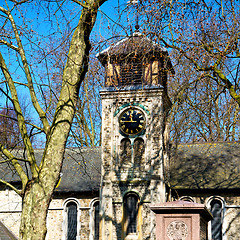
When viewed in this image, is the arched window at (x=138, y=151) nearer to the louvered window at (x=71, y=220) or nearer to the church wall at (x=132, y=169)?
the church wall at (x=132, y=169)

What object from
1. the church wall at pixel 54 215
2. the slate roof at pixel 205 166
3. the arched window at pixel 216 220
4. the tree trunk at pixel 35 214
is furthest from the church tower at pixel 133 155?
the tree trunk at pixel 35 214

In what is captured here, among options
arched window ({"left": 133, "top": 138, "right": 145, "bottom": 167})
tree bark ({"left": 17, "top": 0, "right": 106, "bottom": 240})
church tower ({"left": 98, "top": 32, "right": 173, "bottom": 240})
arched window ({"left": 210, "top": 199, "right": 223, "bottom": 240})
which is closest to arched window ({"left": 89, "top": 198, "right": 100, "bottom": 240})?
church tower ({"left": 98, "top": 32, "right": 173, "bottom": 240})

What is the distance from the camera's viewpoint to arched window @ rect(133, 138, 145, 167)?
21359 millimetres

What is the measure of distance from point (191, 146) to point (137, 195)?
5.27 m

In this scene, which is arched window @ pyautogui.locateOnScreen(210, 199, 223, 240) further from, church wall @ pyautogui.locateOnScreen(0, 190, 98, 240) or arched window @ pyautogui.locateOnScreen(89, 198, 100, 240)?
church wall @ pyautogui.locateOnScreen(0, 190, 98, 240)

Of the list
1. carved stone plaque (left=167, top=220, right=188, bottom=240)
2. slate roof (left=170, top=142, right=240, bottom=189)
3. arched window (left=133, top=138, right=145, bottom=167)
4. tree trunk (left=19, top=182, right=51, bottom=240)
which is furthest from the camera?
slate roof (left=170, top=142, right=240, bottom=189)

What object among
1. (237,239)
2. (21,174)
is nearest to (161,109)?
(237,239)

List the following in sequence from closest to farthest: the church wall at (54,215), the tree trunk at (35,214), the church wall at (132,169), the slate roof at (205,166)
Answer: the tree trunk at (35,214) → the church wall at (132,169) → the slate roof at (205,166) → the church wall at (54,215)

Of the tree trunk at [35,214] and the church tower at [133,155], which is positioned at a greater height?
the church tower at [133,155]

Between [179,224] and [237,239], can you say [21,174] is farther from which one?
[237,239]

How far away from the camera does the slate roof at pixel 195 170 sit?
22062 mm

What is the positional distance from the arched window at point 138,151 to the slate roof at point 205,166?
2137 mm

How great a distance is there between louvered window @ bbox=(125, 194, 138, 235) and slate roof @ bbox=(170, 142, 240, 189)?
2285 millimetres

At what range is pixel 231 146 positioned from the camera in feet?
79.2
